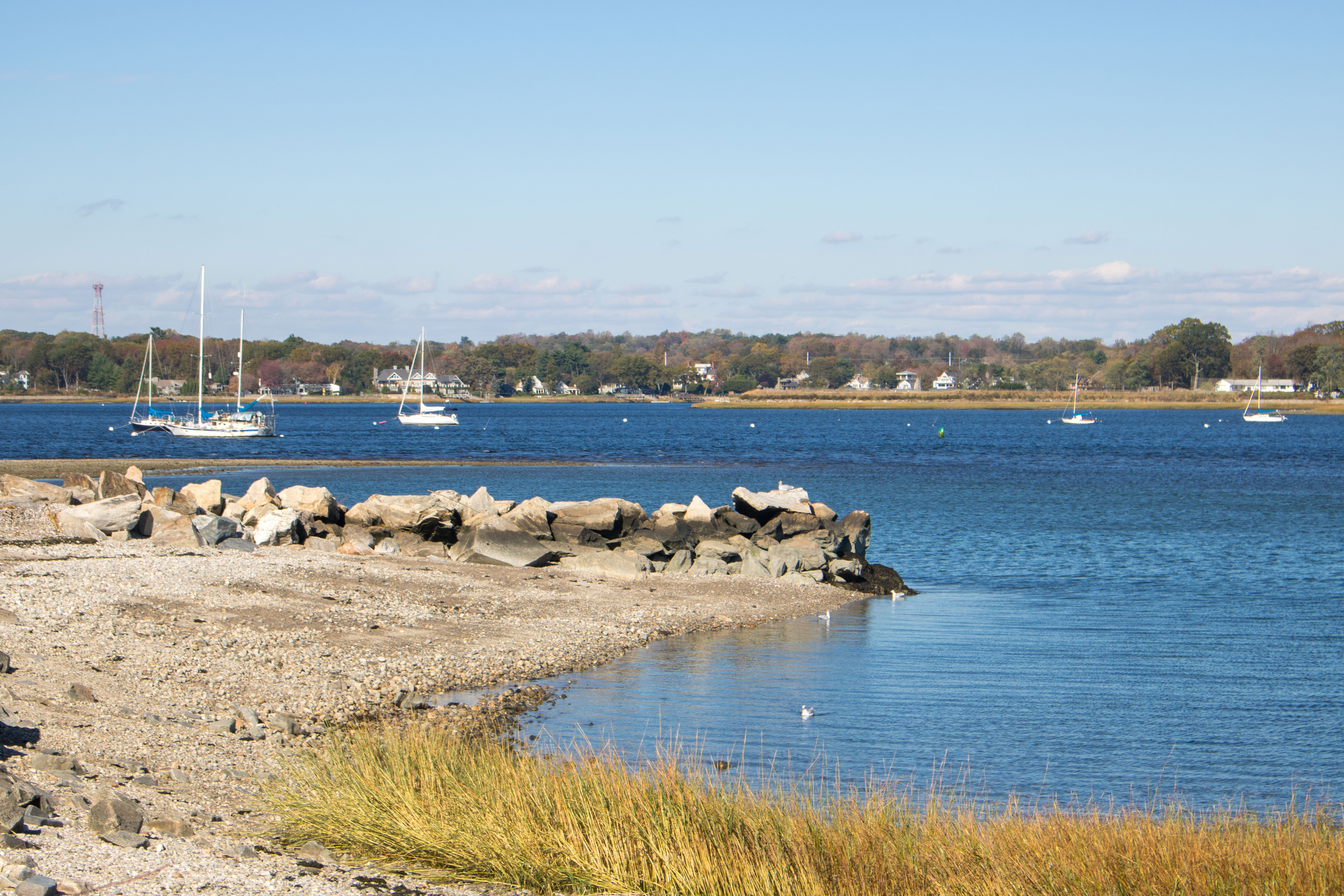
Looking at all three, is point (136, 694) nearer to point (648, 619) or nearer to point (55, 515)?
point (648, 619)

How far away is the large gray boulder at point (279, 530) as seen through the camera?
→ 23.3 metres

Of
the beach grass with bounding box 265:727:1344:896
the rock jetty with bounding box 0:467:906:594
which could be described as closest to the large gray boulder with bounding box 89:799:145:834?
the beach grass with bounding box 265:727:1344:896

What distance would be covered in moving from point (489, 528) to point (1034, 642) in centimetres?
1068

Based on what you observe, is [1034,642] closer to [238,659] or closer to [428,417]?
[238,659]

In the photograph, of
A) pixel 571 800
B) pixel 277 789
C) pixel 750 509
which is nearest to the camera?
pixel 571 800

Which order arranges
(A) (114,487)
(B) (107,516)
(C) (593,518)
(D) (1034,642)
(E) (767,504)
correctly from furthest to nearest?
1. (E) (767,504)
2. (A) (114,487)
3. (C) (593,518)
4. (B) (107,516)
5. (D) (1034,642)

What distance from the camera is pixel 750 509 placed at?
1088 inches

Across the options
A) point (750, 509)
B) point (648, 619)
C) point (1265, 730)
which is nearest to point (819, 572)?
point (750, 509)

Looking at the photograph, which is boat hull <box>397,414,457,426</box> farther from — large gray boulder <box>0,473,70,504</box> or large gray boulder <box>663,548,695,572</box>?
large gray boulder <box>663,548,695,572</box>

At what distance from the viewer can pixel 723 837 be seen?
7734 millimetres

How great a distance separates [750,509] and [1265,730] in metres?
15.3

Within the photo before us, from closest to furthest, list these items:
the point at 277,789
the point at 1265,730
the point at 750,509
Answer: the point at 277,789
the point at 1265,730
the point at 750,509

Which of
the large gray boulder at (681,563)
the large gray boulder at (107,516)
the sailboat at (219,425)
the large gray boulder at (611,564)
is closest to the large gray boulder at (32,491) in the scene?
the large gray boulder at (107,516)

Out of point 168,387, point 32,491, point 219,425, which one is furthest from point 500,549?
point 168,387
